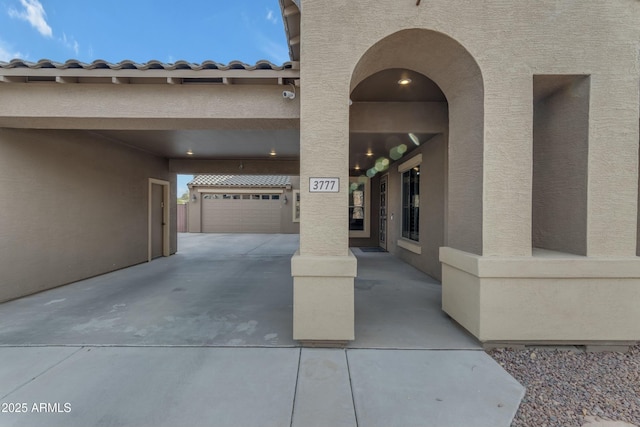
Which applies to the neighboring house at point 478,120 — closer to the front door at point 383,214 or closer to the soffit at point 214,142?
the soffit at point 214,142

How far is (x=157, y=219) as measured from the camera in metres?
9.23

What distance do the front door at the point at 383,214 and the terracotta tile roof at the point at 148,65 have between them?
288 inches

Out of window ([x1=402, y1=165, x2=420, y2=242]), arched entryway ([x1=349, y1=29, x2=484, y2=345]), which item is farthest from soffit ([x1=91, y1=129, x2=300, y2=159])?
window ([x1=402, y1=165, x2=420, y2=242])

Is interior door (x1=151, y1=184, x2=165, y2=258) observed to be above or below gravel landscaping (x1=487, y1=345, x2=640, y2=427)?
above

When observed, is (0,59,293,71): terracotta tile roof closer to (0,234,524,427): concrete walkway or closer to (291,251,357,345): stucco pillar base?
(291,251,357,345): stucco pillar base

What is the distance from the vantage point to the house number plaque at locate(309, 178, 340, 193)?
318 centimetres

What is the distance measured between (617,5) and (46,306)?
347 inches

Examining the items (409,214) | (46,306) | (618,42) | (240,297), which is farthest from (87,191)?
(618,42)

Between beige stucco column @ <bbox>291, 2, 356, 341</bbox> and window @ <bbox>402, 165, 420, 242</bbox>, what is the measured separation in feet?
16.2

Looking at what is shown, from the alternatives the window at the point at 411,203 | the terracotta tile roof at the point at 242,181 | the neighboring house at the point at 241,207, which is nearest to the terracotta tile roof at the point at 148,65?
the window at the point at 411,203

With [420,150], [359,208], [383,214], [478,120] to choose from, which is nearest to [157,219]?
[359,208]

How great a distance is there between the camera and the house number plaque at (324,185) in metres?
3.18

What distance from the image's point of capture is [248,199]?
17.9 metres

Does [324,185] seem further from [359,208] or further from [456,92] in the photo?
[359,208]
